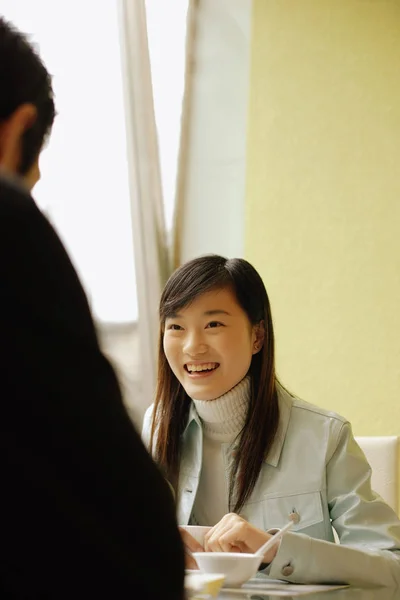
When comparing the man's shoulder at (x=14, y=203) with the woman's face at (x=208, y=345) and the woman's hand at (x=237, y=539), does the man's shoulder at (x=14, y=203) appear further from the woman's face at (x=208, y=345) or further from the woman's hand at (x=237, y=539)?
the woman's face at (x=208, y=345)

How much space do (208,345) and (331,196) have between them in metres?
1.48

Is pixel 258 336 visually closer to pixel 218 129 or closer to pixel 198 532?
pixel 198 532

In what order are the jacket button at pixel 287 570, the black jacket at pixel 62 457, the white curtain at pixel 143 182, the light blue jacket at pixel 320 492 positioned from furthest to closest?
the white curtain at pixel 143 182
the light blue jacket at pixel 320 492
the jacket button at pixel 287 570
the black jacket at pixel 62 457

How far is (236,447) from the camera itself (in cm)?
185

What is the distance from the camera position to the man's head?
784 millimetres

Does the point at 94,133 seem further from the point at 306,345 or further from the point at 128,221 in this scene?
the point at 306,345

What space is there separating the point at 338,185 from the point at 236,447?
158cm

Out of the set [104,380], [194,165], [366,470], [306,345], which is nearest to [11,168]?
[104,380]

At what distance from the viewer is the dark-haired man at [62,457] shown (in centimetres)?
57

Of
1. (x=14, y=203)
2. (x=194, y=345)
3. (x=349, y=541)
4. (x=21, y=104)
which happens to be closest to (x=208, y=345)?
(x=194, y=345)

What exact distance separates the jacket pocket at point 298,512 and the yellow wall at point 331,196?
134 cm

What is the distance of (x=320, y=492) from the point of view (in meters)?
1.74

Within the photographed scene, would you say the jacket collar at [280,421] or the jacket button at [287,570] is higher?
the jacket collar at [280,421]

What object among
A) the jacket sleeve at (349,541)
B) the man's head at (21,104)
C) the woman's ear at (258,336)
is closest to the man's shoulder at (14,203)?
the man's head at (21,104)
